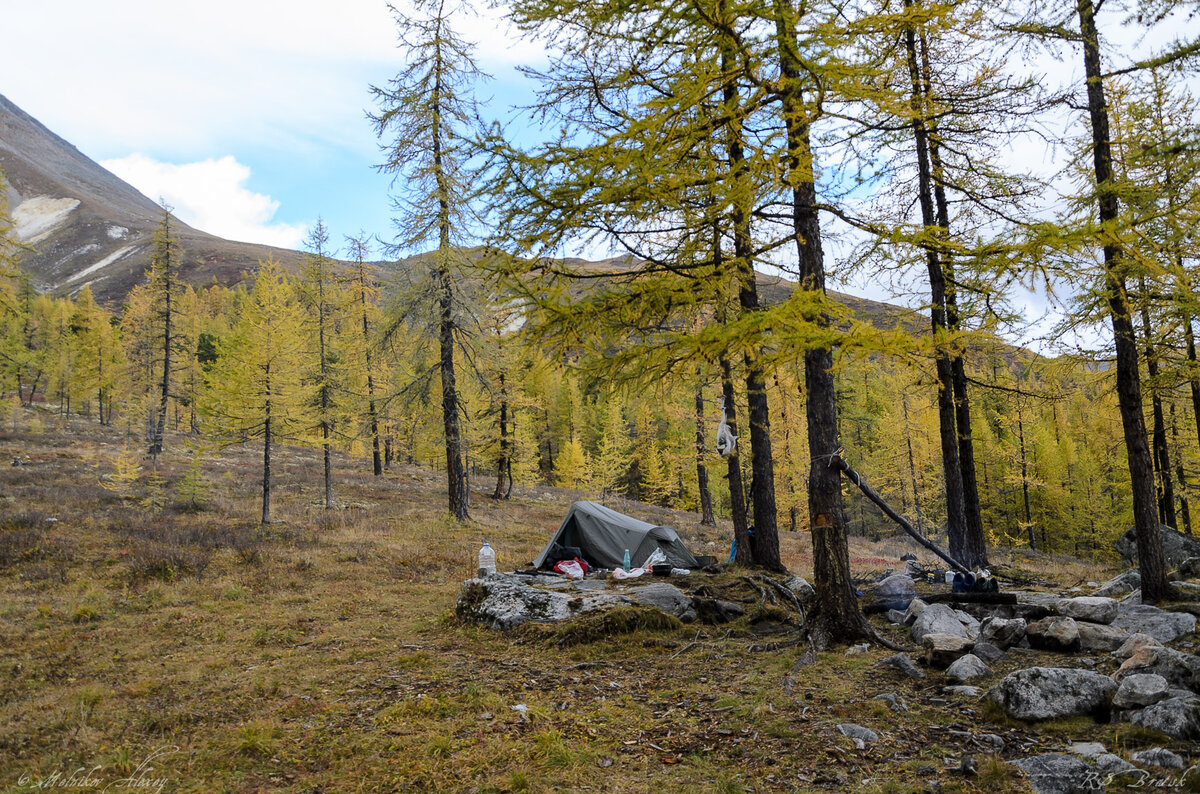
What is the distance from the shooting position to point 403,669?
6809 mm

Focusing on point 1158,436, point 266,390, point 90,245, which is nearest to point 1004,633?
point 1158,436

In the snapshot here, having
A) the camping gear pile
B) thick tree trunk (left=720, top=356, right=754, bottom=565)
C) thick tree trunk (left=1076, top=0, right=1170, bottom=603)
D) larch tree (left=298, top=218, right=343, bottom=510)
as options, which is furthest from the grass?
larch tree (left=298, top=218, right=343, bottom=510)

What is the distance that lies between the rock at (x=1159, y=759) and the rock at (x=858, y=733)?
4.97 feet

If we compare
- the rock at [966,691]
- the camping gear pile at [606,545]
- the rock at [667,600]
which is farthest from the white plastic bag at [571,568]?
the rock at [966,691]

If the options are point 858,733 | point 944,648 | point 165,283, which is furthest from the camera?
point 165,283

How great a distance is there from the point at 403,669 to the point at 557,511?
21579mm

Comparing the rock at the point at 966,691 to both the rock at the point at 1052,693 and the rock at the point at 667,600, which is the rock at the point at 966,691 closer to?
the rock at the point at 1052,693

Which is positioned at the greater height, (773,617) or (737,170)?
(737,170)

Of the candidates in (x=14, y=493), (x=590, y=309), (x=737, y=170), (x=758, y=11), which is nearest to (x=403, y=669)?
(x=590, y=309)

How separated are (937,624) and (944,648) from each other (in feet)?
4.20

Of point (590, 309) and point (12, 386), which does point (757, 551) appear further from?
point (12, 386)

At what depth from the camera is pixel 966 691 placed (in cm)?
501

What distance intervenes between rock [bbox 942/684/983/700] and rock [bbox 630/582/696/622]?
3.72 m

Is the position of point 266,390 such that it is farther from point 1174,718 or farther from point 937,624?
point 1174,718
